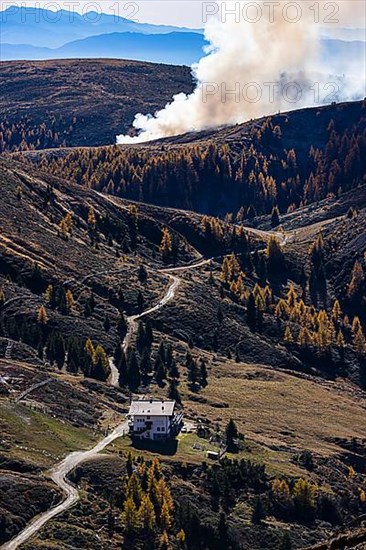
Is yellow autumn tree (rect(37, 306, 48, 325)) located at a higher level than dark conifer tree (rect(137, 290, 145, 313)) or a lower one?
higher

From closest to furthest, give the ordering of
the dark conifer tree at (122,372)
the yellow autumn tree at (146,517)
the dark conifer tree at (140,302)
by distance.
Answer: the yellow autumn tree at (146,517) < the dark conifer tree at (122,372) < the dark conifer tree at (140,302)

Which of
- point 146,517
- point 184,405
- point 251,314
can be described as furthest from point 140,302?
point 146,517

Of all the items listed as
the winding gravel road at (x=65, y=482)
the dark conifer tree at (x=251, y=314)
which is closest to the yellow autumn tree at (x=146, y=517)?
the winding gravel road at (x=65, y=482)

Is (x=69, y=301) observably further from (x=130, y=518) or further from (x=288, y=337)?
(x=130, y=518)

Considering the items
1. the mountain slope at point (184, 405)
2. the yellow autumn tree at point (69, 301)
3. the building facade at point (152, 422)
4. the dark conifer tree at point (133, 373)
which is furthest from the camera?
the yellow autumn tree at point (69, 301)

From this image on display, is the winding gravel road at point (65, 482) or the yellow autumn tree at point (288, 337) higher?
the winding gravel road at point (65, 482)

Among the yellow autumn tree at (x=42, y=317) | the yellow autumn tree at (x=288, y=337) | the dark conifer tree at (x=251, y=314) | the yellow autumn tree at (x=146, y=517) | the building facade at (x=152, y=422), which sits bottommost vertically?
the yellow autumn tree at (x=288, y=337)

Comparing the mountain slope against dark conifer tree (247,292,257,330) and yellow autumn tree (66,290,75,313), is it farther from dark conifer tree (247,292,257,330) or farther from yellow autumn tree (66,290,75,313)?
yellow autumn tree (66,290,75,313)

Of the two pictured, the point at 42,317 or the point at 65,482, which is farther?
the point at 42,317

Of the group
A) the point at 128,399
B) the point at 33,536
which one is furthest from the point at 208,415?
the point at 33,536

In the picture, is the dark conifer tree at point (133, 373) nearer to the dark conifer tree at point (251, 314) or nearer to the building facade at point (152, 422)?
the building facade at point (152, 422)

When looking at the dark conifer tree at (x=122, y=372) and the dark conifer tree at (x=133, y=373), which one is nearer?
the dark conifer tree at (x=122, y=372)

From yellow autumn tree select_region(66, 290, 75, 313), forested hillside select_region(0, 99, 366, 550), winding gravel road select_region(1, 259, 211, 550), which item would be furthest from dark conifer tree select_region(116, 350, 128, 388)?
winding gravel road select_region(1, 259, 211, 550)
